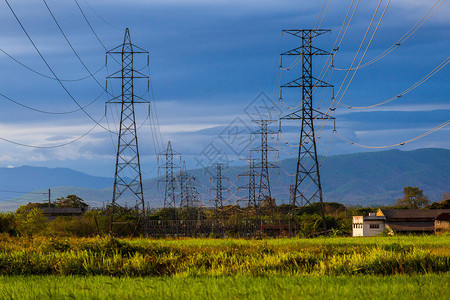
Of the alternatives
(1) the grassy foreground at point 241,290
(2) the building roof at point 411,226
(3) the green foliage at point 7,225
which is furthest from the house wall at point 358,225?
(1) the grassy foreground at point 241,290

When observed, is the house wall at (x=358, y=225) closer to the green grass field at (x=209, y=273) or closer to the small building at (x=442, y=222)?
the small building at (x=442, y=222)

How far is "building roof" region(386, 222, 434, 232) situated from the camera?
4217 inches

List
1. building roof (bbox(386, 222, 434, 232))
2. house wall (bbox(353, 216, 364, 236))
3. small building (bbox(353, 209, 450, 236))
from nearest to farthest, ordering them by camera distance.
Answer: building roof (bbox(386, 222, 434, 232)) < small building (bbox(353, 209, 450, 236)) < house wall (bbox(353, 216, 364, 236))

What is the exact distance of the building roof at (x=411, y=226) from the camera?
4217 inches

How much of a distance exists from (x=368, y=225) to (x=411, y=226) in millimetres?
8013

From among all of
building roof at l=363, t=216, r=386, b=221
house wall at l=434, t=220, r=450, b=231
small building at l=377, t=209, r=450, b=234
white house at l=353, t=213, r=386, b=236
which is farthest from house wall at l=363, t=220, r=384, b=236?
house wall at l=434, t=220, r=450, b=231

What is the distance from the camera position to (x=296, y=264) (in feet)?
83.0

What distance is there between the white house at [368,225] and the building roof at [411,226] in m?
1.67

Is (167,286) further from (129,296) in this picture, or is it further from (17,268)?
(17,268)

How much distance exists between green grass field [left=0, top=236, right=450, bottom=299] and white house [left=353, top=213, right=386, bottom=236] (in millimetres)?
73105

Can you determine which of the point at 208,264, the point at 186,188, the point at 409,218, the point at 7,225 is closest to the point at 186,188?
the point at 186,188

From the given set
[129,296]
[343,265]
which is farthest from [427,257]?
[129,296]

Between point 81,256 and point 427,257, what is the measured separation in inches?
649

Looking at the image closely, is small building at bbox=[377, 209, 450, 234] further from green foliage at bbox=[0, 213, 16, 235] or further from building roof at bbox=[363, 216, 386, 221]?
green foliage at bbox=[0, 213, 16, 235]
